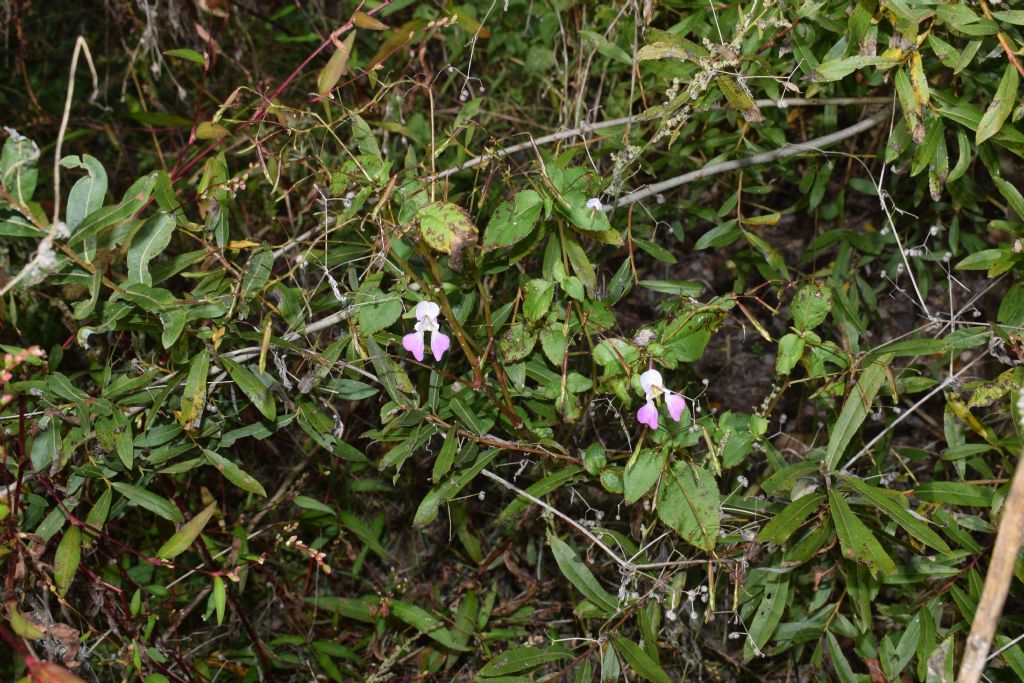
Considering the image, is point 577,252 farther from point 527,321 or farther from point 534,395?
point 534,395

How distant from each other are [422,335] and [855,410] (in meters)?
0.75

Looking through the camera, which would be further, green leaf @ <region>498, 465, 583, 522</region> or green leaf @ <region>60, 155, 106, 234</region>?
green leaf @ <region>498, 465, 583, 522</region>

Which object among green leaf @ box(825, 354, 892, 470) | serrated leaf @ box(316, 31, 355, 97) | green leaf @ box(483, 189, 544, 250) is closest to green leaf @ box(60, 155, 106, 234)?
serrated leaf @ box(316, 31, 355, 97)

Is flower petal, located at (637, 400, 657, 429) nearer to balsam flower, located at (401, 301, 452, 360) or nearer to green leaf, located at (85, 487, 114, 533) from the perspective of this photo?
balsam flower, located at (401, 301, 452, 360)

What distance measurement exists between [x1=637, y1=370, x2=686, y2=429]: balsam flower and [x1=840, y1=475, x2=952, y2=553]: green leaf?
0.32 metres

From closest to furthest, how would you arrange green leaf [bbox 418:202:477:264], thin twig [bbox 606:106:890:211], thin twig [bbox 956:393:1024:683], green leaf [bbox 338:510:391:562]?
thin twig [bbox 956:393:1024:683] < green leaf [bbox 418:202:477:264] < thin twig [bbox 606:106:890:211] < green leaf [bbox 338:510:391:562]

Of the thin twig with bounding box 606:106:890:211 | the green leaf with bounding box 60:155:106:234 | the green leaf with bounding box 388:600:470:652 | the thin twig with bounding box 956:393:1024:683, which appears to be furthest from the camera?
the green leaf with bounding box 388:600:470:652

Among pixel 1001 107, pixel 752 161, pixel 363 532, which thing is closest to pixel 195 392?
pixel 363 532

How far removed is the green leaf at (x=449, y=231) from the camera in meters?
1.25

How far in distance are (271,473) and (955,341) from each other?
1530 millimetres

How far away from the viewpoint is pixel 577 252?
146cm

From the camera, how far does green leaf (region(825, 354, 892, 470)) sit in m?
1.46

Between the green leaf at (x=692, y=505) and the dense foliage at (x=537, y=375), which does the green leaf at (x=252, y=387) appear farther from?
the green leaf at (x=692, y=505)

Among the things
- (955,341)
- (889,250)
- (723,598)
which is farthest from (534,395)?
(889,250)
